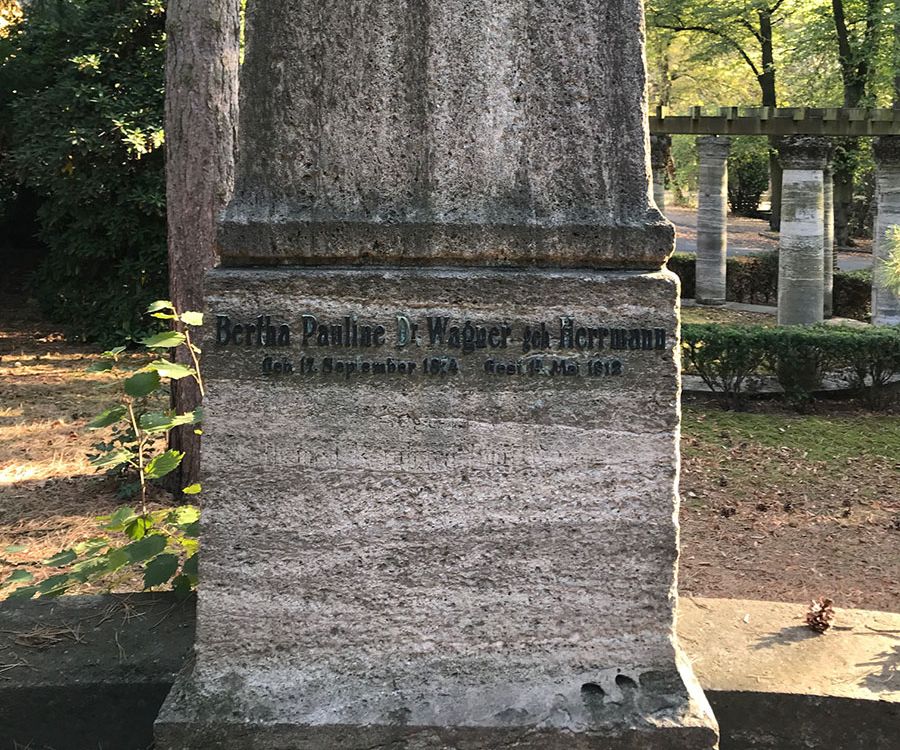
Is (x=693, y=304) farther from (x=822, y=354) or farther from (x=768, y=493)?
(x=768, y=493)

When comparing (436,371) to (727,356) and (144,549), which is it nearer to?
(144,549)

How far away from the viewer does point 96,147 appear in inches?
482

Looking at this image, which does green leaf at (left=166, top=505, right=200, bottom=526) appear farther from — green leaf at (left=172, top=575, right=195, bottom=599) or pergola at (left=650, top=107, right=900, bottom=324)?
pergola at (left=650, top=107, right=900, bottom=324)

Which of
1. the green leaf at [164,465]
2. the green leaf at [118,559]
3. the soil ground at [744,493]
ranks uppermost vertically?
the green leaf at [164,465]

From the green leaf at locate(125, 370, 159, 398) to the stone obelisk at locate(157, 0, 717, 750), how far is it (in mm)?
715

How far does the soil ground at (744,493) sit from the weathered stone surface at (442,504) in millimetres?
2659

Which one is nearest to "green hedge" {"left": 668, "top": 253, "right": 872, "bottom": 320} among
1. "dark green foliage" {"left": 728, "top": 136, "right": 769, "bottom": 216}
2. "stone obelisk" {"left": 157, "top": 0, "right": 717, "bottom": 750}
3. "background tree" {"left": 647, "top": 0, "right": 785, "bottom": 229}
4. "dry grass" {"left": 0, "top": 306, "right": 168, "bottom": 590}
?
"background tree" {"left": 647, "top": 0, "right": 785, "bottom": 229}

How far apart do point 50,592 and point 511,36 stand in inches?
99.1

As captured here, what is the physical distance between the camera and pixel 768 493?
26.9 ft

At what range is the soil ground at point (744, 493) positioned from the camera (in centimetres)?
635

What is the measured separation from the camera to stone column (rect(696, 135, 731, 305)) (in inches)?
822

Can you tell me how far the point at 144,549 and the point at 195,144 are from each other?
13.9 feet

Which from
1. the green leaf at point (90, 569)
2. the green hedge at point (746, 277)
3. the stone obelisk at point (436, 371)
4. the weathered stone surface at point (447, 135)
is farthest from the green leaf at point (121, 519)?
the green hedge at point (746, 277)

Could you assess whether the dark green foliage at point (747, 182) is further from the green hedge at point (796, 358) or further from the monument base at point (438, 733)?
the monument base at point (438, 733)
